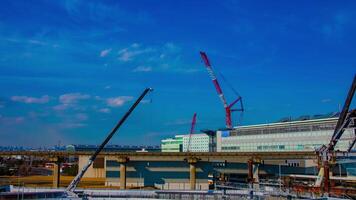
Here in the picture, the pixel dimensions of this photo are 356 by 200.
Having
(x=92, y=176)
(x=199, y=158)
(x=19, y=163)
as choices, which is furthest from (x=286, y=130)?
(x=19, y=163)

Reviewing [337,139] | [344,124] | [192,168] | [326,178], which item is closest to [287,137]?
[192,168]

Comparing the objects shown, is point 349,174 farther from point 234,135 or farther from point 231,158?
point 234,135

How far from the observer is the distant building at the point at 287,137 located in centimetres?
9073

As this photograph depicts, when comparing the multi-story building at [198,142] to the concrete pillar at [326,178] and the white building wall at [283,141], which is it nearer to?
the white building wall at [283,141]

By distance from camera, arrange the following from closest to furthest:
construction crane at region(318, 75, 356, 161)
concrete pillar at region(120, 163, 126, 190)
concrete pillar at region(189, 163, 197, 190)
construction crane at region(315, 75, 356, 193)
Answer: construction crane at region(315, 75, 356, 193) < construction crane at region(318, 75, 356, 161) < concrete pillar at region(120, 163, 126, 190) < concrete pillar at region(189, 163, 197, 190)

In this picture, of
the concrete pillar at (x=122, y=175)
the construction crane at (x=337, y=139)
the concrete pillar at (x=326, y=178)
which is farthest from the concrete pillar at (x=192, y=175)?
the concrete pillar at (x=326, y=178)

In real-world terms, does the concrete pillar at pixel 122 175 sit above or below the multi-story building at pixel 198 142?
below

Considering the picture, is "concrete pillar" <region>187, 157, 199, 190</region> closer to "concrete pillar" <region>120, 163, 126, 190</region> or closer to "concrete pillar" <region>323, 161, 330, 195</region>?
"concrete pillar" <region>120, 163, 126, 190</region>

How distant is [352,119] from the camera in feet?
199

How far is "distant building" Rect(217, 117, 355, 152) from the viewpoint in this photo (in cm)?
9073

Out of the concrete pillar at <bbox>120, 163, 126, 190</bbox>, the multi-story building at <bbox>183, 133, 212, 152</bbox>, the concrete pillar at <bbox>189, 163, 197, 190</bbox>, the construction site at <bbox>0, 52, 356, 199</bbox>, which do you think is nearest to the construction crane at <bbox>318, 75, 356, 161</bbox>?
the construction site at <bbox>0, 52, 356, 199</bbox>

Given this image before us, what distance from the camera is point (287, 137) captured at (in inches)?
3989

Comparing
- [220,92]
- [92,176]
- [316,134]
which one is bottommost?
[92,176]

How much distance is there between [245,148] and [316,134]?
2511cm
